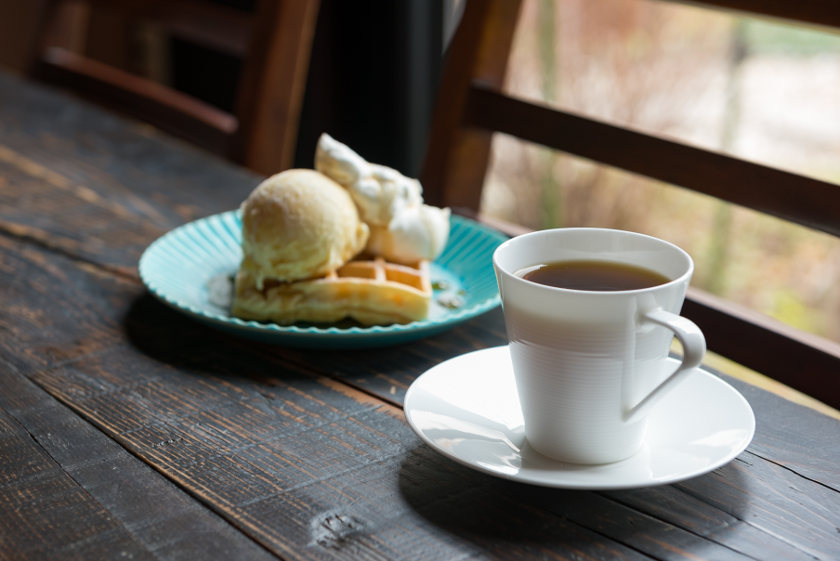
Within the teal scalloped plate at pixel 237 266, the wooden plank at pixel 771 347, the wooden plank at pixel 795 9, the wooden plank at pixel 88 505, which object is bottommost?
the wooden plank at pixel 88 505

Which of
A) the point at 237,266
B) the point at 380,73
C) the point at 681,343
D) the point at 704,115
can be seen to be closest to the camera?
the point at 681,343

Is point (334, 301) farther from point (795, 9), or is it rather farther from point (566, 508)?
point (795, 9)

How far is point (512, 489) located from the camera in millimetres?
553

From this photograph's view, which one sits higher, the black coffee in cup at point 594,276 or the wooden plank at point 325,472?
the black coffee in cup at point 594,276

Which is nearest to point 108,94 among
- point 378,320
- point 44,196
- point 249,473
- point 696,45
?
point 44,196

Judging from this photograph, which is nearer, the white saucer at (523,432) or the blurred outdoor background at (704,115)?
the white saucer at (523,432)

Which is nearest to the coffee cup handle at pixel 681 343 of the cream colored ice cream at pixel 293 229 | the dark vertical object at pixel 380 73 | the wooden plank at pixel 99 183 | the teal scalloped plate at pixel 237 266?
the teal scalloped plate at pixel 237 266

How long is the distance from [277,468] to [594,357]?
216 mm

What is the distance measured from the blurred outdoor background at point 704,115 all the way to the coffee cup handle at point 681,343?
1.87m

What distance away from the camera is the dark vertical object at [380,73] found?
6.31 ft

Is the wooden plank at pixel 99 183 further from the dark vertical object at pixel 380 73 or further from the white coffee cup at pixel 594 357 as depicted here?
the dark vertical object at pixel 380 73

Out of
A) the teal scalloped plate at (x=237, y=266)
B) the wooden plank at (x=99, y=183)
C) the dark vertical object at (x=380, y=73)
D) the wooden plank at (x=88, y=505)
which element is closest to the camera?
the wooden plank at (x=88, y=505)

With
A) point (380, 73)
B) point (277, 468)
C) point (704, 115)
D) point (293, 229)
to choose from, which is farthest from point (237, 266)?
point (704, 115)

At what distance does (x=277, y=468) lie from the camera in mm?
576
